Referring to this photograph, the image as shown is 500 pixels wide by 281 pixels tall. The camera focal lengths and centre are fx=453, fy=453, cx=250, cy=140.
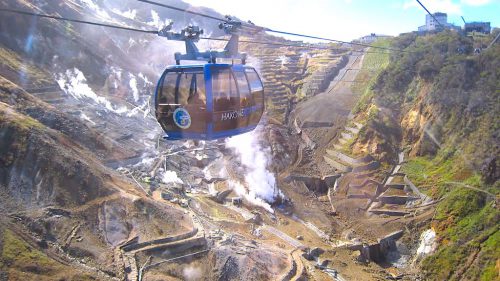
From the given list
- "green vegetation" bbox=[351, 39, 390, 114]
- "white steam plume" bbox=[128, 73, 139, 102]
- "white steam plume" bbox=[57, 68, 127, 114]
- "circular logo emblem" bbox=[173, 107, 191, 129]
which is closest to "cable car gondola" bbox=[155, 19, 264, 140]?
"circular logo emblem" bbox=[173, 107, 191, 129]

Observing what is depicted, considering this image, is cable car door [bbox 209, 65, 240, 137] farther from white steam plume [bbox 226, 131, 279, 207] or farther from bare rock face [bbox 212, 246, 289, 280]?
white steam plume [bbox 226, 131, 279, 207]

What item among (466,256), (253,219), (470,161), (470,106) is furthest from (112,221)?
(470,106)

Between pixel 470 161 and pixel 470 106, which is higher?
pixel 470 106

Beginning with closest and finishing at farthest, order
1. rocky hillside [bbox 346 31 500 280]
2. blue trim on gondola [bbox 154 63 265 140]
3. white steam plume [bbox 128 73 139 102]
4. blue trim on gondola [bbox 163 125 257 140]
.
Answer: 1. blue trim on gondola [bbox 154 63 265 140]
2. blue trim on gondola [bbox 163 125 257 140]
3. rocky hillside [bbox 346 31 500 280]
4. white steam plume [bbox 128 73 139 102]

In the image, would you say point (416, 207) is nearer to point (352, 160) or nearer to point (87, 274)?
point (352, 160)

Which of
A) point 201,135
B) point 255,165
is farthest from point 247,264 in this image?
point 255,165
